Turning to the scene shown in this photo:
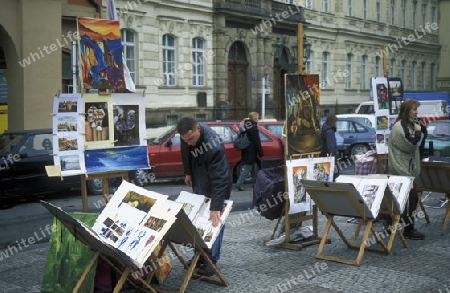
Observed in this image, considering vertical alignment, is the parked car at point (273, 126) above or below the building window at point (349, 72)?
below

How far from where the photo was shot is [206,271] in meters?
7.18

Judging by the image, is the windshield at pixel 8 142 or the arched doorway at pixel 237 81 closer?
the windshield at pixel 8 142

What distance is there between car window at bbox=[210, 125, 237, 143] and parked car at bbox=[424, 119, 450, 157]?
16.1ft

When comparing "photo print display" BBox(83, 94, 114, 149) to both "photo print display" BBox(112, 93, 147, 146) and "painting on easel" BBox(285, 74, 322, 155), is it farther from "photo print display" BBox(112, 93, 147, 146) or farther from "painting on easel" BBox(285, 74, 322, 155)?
"painting on easel" BBox(285, 74, 322, 155)

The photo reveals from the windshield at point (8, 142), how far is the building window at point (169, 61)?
13754 millimetres

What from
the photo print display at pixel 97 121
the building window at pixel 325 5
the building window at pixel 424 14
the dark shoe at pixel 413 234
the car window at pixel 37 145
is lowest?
the dark shoe at pixel 413 234

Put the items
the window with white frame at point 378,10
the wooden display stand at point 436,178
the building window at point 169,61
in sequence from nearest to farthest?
1. the wooden display stand at point 436,178
2. the building window at point 169,61
3. the window with white frame at point 378,10

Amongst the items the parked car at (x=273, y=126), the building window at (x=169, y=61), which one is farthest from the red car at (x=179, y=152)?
the building window at (x=169, y=61)

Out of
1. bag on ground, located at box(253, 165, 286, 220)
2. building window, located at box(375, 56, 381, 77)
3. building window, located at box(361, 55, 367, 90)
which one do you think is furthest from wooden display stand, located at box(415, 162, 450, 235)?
building window, located at box(375, 56, 381, 77)

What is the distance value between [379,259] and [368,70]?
36208 millimetres

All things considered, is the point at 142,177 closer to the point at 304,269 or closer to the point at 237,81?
the point at 304,269

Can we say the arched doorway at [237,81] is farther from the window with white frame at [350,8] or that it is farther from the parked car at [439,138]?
the parked car at [439,138]

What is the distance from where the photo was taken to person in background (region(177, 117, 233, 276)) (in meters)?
6.79

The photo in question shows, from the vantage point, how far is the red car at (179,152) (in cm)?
1611
